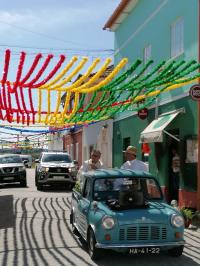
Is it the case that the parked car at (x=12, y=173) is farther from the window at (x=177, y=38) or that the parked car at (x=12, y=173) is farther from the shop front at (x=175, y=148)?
the window at (x=177, y=38)

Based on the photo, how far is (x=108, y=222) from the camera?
23.0 ft

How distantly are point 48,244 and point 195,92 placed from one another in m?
5.81

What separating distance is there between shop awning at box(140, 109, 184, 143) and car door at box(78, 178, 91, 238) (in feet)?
19.5

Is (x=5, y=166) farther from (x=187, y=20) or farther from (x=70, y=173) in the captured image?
(x=187, y=20)

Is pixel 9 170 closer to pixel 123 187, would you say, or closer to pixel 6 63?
pixel 6 63

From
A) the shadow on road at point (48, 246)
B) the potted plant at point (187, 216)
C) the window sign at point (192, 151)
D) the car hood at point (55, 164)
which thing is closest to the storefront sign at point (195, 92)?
the window sign at point (192, 151)

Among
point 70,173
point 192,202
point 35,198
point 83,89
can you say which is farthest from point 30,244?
point 70,173

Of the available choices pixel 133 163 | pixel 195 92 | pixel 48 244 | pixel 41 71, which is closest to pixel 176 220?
pixel 48 244

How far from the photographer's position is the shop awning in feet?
46.6

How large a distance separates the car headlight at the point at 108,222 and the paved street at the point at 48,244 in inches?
24.1

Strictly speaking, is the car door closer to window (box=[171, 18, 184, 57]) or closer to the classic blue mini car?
the classic blue mini car

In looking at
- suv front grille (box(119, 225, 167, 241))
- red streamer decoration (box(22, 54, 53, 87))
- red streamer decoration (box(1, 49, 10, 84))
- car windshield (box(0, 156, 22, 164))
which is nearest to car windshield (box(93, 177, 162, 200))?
suv front grille (box(119, 225, 167, 241))

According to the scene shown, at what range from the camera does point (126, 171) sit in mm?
8508

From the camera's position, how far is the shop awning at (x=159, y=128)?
1421cm
